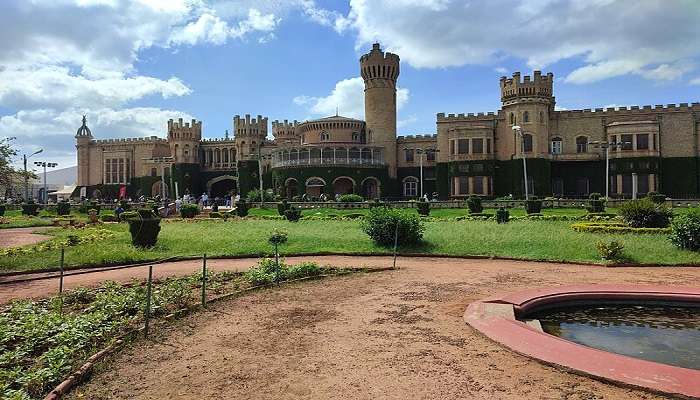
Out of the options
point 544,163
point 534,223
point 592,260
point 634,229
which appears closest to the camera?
point 592,260

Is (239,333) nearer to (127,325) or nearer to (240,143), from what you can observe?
(127,325)

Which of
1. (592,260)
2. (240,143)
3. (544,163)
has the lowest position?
(592,260)

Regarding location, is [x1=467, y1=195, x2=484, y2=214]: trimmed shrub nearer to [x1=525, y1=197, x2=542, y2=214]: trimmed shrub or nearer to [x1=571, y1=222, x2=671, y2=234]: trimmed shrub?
[x1=525, y1=197, x2=542, y2=214]: trimmed shrub

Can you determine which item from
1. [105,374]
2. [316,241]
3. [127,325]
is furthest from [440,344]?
[316,241]

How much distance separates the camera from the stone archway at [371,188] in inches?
2423

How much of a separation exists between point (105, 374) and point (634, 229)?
22.4m

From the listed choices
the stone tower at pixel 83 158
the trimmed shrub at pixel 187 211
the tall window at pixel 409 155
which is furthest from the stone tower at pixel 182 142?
the trimmed shrub at pixel 187 211

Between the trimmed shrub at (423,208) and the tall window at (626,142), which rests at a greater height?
the tall window at (626,142)

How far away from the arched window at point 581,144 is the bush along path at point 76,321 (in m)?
47.2

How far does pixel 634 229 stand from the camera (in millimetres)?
23359

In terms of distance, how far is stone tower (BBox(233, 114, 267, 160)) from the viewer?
72.7 m

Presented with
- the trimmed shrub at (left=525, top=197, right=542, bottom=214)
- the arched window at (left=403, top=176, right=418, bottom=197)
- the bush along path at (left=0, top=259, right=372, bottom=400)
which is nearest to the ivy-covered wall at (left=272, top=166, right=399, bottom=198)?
the arched window at (left=403, top=176, right=418, bottom=197)

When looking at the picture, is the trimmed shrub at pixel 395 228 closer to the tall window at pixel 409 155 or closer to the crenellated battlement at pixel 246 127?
the tall window at pixel 409 155

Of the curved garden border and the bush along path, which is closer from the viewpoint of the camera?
the curved garden border
